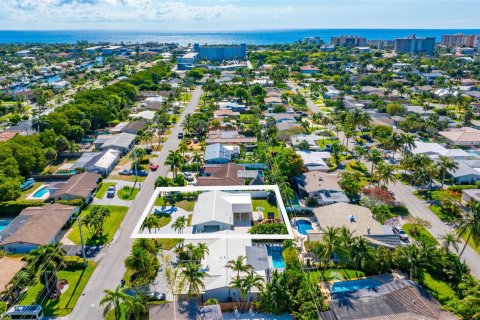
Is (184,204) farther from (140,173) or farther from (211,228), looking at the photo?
(140,173)

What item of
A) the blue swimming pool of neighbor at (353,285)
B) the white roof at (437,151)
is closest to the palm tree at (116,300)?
the blue swimming pool of neighbor at (353,285)

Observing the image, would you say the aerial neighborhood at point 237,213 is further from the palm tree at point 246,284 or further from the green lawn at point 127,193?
the green lawn at point 127,193

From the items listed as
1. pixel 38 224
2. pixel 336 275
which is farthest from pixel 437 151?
pixel 38 224

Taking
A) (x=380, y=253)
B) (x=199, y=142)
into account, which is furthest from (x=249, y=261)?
(x=199, y=142)

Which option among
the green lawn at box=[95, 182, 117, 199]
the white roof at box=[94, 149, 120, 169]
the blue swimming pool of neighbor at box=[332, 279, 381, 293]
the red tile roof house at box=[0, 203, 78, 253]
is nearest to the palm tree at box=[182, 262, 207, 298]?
the blue swimming pool of neighbor at box=[332, 279, 381, 293]

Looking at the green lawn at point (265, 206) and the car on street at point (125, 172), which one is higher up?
the car on street at point (125, 172)

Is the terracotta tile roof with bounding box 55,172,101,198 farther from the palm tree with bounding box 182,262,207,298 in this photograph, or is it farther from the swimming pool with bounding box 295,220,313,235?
the swimming pool with bounding box 295,220,313,235
